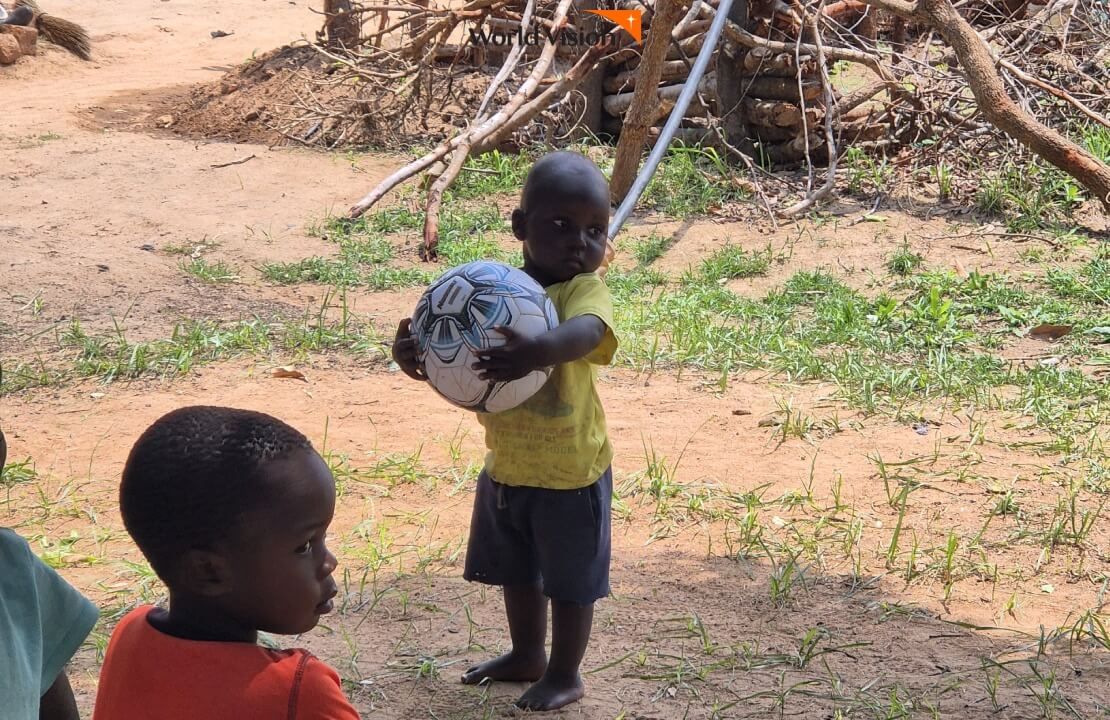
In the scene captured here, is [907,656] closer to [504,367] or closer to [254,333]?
[504,367]

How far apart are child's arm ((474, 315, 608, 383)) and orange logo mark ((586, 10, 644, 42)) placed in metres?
7.46

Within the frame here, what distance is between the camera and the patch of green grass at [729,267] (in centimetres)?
723

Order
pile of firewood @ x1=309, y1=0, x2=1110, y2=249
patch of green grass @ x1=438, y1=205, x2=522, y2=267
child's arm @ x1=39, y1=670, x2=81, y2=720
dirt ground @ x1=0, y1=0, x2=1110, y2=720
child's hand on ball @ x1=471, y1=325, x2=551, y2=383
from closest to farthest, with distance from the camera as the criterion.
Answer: child's arm @ x1=39, y1=670, x2=81, y2=720, child's hand on ball @ x1=471, y1=325, x2=551, y2=383, dirt ground @ x1=0, y1=0, x2=1110, y2=720, patch of green grass @ x1=438, y1=205, x2=522, y2=267, pile of firewood @ x1=309, y1=0, x2=1110, y2=249

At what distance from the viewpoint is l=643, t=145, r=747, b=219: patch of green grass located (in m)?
8.45

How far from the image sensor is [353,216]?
834 cm

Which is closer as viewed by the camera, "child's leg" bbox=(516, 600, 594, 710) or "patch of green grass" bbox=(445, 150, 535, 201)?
"child's leg" bbox=(516, 600, 594, 710)

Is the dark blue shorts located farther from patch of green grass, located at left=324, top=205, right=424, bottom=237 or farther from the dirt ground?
patch of green grass, located at left=324, top=205, right=424, bottom=237

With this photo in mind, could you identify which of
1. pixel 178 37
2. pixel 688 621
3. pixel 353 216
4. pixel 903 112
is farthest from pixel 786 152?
pixel 178 37

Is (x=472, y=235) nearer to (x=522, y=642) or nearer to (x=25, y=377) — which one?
(x=25, y=377)

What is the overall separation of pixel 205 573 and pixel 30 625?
29 cm

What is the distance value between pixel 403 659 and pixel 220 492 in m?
1.63

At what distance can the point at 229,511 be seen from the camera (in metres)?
1.60

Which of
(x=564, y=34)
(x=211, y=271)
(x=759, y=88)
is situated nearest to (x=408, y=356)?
(x=211, y=271)

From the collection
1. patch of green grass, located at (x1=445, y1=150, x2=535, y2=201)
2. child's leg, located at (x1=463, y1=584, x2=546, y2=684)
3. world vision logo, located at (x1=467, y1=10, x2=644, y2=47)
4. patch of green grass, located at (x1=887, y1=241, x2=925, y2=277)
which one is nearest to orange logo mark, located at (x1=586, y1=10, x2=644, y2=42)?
world vision logo, located at (x1=467, y1=10, x2=644, y2=47)
